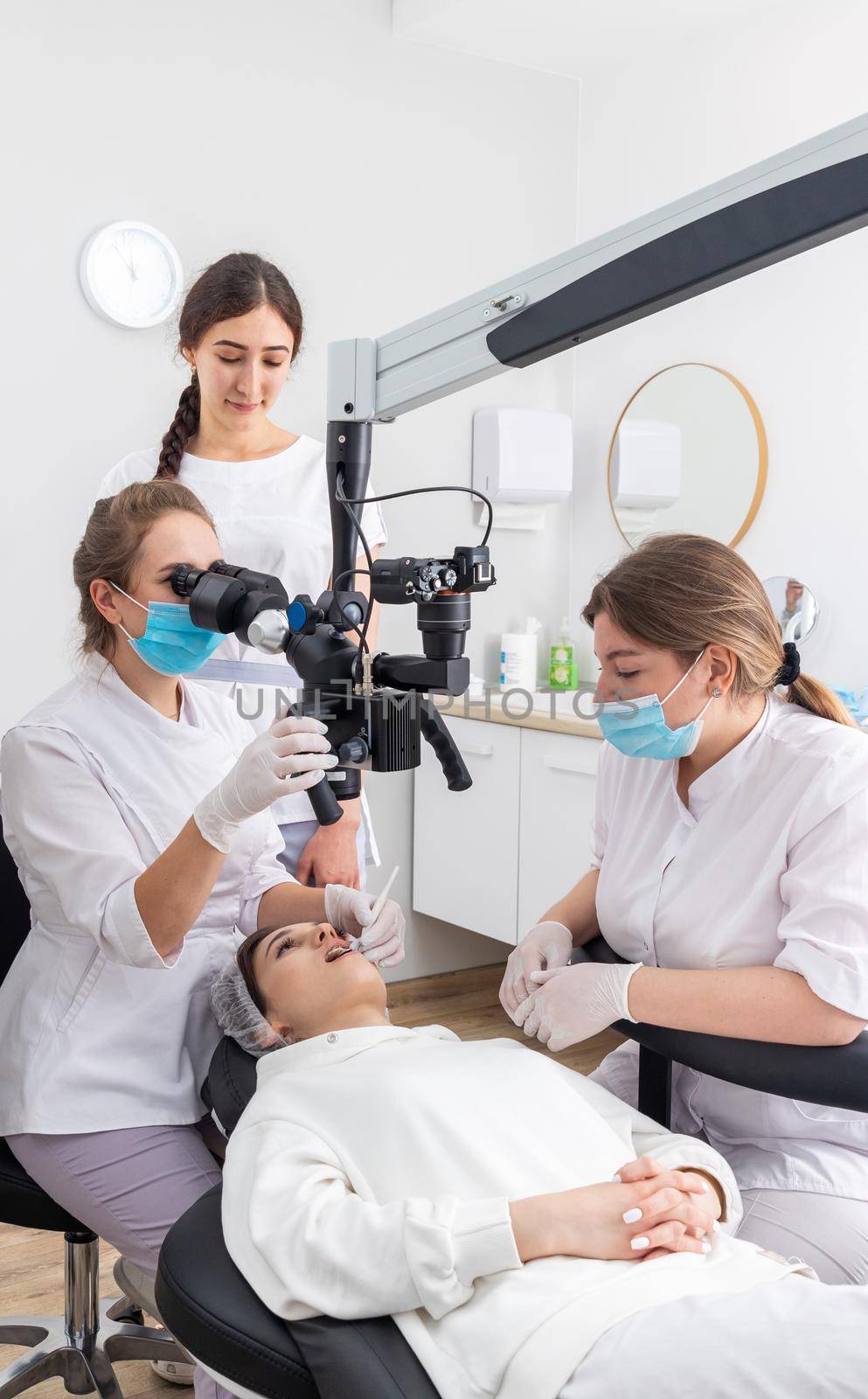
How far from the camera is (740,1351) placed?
0.90m

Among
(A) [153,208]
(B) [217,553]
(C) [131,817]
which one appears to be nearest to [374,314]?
(A) [153,208]

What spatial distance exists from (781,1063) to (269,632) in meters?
0.61

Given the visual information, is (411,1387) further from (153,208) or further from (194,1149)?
(153,208)

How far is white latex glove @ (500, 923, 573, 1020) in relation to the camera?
143cm

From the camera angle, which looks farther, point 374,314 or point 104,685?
point 374,314

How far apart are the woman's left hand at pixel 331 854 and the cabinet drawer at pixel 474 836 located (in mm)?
975

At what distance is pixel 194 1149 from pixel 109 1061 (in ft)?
0.45

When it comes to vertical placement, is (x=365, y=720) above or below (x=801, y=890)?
above

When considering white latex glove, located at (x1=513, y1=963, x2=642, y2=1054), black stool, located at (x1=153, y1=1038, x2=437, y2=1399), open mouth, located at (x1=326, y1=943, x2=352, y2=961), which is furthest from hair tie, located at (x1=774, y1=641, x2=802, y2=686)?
black stool, located at (x1=153, y1=1038, x2=437, y2=1399)

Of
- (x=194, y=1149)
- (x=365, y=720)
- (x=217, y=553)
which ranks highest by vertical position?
(x=217, y=553)

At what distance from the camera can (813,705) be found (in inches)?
55.8

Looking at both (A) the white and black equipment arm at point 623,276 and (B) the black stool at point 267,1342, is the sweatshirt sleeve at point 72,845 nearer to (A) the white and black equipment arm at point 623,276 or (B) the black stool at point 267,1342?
(B) the black stool at point 267,1342

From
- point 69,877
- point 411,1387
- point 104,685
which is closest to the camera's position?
point 411,1387

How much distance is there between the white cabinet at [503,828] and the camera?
2730 millimetres
